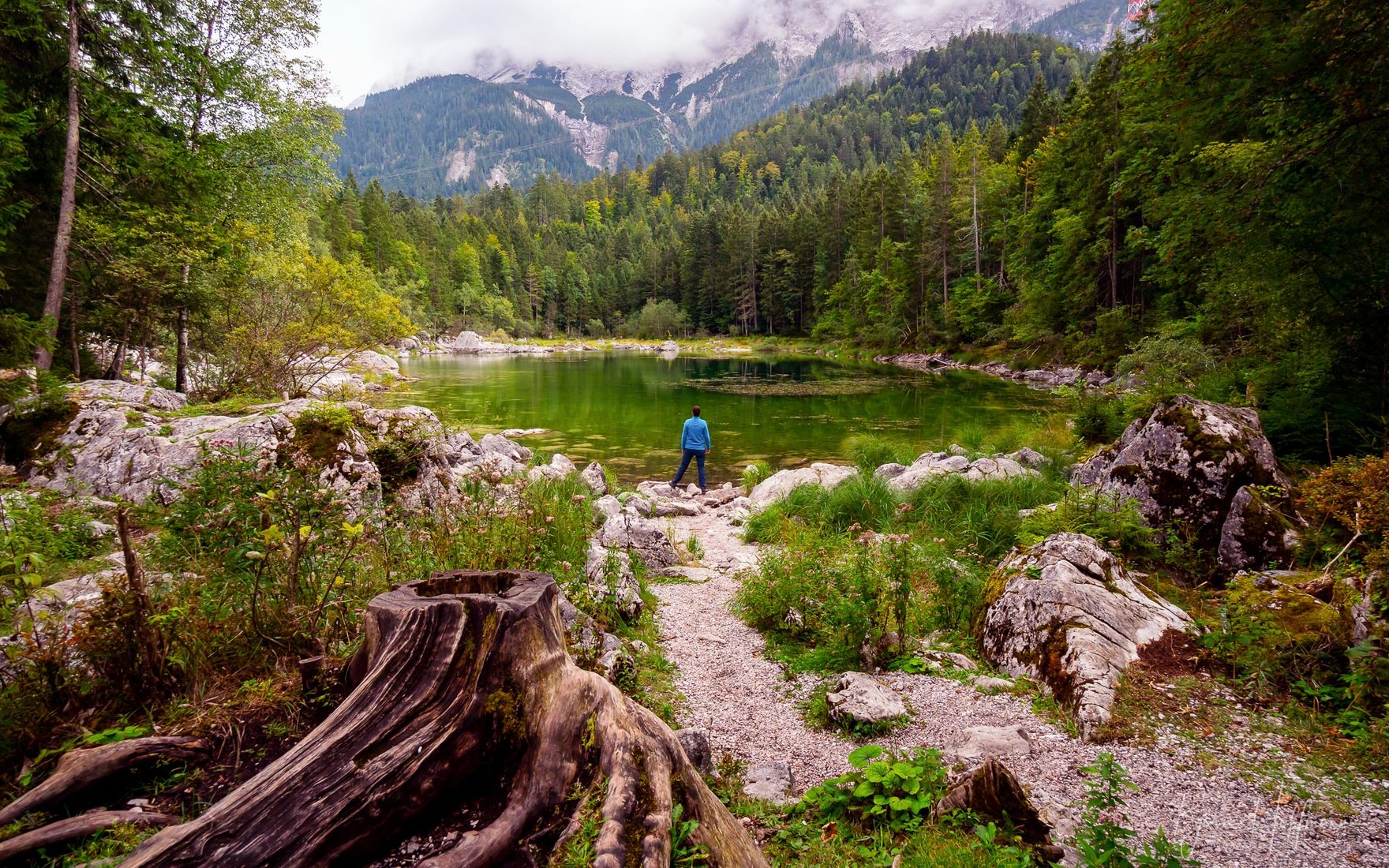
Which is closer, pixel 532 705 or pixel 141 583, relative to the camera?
pixel 532 705

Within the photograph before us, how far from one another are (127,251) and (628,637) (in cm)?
1341

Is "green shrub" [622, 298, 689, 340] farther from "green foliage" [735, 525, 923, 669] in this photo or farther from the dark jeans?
"green foliage" [735, 525, 923, 669]

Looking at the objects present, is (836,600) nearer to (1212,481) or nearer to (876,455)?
(1212,481)

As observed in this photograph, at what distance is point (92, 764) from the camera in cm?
240

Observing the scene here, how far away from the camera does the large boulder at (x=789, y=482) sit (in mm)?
11055

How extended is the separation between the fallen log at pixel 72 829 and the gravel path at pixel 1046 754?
2.88 metres

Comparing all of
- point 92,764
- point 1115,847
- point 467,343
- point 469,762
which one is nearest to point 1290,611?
point 1115,847

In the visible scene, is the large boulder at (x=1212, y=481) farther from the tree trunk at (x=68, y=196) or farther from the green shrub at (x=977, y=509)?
the tree trunk at (x=68, y=196)

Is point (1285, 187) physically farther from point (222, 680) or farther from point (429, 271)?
point (429, 271)

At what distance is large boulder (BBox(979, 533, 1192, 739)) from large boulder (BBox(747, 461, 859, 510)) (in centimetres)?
555

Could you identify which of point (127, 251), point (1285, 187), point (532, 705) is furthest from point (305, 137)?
point (1285, 187)

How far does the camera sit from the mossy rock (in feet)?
13.5

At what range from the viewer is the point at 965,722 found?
13.5 ft

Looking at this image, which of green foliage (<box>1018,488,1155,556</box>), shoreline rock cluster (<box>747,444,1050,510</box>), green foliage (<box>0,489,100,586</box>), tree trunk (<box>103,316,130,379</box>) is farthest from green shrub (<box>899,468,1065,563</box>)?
tree trunk (<box>103,316,130,379</box>)
